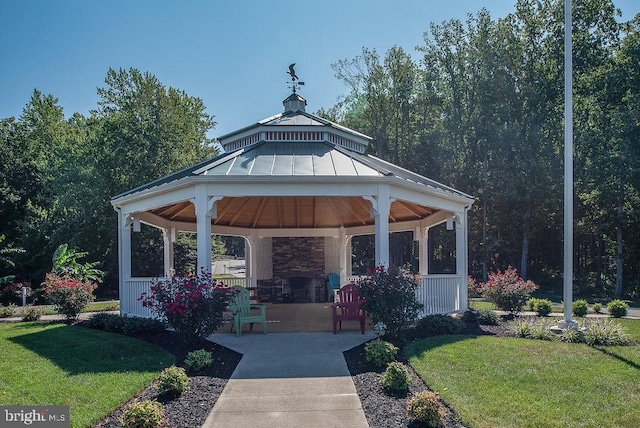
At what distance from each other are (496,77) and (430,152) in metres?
5.56

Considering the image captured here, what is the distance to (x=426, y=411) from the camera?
5.12 metres

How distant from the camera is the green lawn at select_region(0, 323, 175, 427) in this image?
19.4 ft

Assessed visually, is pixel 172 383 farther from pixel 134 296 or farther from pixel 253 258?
pixel 253 258

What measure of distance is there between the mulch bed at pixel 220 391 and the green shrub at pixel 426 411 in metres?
0.12

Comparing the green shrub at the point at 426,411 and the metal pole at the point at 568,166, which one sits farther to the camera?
the metal pole at the point at 568,166

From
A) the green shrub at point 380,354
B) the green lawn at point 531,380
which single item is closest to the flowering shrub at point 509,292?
the green lawn at point 531,380

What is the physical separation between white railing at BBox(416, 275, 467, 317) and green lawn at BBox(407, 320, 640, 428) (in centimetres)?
194

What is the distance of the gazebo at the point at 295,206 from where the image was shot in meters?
9.84

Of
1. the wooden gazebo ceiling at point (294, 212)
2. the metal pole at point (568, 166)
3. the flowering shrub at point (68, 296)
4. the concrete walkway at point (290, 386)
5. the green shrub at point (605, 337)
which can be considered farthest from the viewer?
the wooden gazebo ceiling at point (294, 212)

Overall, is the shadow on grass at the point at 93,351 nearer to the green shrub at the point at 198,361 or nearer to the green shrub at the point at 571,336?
the green shrub at the point at 198,361

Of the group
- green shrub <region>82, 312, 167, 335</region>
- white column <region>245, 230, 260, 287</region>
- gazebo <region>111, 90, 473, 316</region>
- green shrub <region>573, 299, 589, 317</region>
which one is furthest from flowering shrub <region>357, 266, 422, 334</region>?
white column <region>245, 230, 260, 287</region>

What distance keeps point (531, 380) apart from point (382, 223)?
13.9 ft

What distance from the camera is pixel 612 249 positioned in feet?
87.6

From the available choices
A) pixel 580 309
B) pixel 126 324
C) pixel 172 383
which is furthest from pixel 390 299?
pixel 580 309
